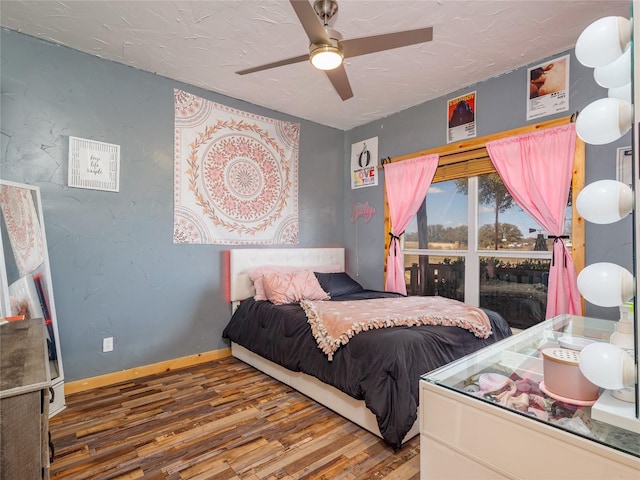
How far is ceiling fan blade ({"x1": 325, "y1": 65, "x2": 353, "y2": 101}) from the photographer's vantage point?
87.2 inches

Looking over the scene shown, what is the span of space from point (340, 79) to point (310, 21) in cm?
65

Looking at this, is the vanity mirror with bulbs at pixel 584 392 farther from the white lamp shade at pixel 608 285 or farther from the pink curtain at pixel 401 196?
the pink curtain at pixel 401 196

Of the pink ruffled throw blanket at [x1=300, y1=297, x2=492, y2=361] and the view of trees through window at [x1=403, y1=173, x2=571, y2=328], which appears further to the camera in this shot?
the view of trees through window at [x1=403, y1=173, x2=571, y2=328]

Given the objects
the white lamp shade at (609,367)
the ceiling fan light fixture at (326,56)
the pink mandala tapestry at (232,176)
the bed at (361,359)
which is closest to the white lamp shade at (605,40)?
the white lamp shade at (609,367)

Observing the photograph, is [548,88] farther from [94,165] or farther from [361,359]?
[94,165]

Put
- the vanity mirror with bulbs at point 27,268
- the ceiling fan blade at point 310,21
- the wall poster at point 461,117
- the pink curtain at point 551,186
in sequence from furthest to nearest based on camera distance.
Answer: the wall poster at point 461,117 < the pink curtain at point 551,186 < the vanity mirror with bulbs at point 27,268 < the ceiling fan blade at point 310,21

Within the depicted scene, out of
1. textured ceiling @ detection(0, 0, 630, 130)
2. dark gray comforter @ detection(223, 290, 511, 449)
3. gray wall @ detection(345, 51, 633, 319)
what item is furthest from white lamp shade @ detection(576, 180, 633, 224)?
textured ceiling @ detection(0, 0, 630, 130)

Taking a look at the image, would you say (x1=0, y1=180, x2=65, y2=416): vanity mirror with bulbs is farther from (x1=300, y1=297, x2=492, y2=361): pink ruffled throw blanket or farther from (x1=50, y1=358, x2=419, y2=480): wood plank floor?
(x1=300, y1=297, x2=492, y2=361): pink ruffled throw blanket

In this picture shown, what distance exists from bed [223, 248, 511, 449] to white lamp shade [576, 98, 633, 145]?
1481 mm

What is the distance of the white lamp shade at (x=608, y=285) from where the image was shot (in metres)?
0.64

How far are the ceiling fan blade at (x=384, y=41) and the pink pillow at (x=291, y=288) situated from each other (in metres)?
2.02

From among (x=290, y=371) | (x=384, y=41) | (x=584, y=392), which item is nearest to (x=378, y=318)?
(x=290, y=371)

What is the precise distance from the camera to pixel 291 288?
3.19 m

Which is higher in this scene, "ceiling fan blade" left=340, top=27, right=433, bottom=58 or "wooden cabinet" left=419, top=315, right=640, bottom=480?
"ceiling fan blade" left=340, top=27, right=433, bottom=58
